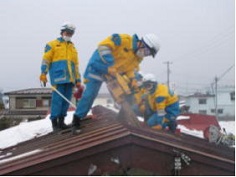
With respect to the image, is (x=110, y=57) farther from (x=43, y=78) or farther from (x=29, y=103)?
(x=29, y=103)

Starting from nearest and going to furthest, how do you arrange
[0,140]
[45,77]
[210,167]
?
[210,167]
[45,77]
[0,140]

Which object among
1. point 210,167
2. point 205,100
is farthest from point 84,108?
point 205,100

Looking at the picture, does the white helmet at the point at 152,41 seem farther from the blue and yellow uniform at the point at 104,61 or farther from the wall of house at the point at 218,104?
the wall of house at the point at 218,104

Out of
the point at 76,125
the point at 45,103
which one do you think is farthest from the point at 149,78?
the point at 45,103

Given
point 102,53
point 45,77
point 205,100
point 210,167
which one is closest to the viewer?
point 210,167

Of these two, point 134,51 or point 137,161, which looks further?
point 134,51

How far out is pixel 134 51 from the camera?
17.6 ft

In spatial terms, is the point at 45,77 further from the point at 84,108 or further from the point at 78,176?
the point at 78,176

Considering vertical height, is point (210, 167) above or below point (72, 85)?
below

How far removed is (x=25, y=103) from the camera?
107 ft

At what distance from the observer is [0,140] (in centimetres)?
766

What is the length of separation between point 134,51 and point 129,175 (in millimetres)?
2246

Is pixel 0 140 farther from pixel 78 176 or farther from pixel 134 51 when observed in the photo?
pixel 78 176

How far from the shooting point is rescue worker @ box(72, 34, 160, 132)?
5.11 m
